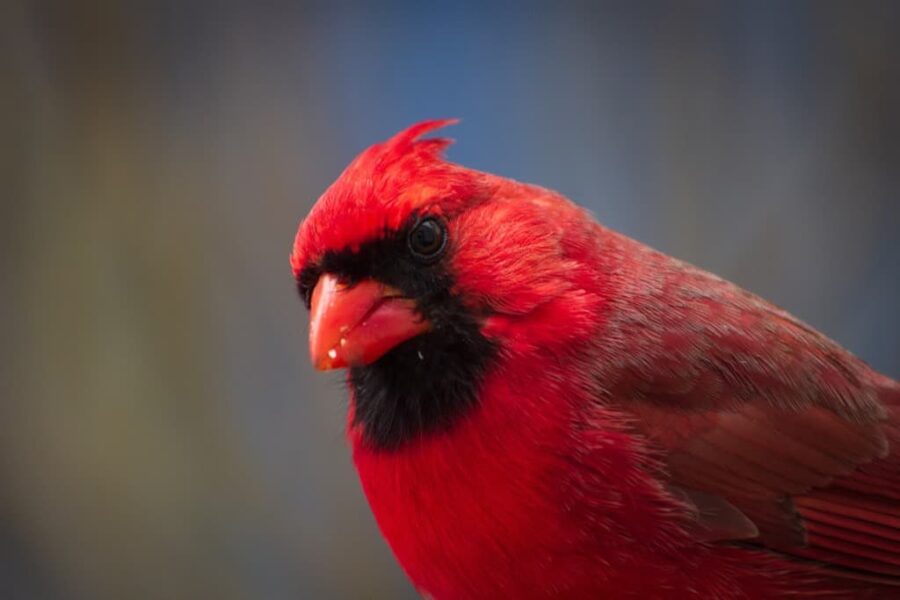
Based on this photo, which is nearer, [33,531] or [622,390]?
[622,390]

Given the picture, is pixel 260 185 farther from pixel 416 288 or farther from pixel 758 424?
pixel 758 424

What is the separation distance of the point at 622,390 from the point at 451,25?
5.66ft

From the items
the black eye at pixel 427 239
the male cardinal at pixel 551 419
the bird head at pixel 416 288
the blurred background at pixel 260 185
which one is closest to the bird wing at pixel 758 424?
the male cardinal at pixel 551 419

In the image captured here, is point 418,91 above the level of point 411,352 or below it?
above

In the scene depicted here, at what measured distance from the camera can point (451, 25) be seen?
314cm

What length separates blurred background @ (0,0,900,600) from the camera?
319 centimetres

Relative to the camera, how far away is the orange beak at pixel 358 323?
162 cm

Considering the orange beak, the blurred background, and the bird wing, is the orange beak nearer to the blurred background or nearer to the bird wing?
the bird wing

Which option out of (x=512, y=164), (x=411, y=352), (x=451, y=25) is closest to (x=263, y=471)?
(x=512, y=164)

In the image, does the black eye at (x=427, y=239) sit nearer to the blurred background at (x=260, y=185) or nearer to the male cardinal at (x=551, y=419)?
the male cardinal at (x=551, y=419)

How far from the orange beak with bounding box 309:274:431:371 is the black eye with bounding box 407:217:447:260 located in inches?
2.8

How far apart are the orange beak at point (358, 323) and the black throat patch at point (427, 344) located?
0.7 inches

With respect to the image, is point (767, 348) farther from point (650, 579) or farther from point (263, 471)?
point (263, 471)

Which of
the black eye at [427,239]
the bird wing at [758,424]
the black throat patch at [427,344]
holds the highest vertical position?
the black eye at [427,239]
